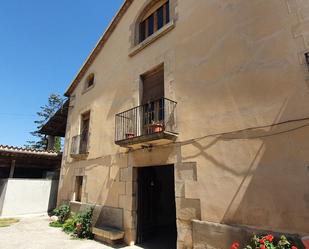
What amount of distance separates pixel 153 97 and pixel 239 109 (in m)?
2.77

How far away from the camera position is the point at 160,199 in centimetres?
739

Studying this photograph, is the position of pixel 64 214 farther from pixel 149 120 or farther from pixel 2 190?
pixel 149 120

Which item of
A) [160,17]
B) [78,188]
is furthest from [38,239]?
[160,17]

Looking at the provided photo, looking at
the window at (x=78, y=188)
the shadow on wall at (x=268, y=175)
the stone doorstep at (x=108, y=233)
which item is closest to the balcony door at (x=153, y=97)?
the shadow on wall at (x=268, y=175)

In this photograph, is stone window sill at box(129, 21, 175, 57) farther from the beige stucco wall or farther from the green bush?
the green bush

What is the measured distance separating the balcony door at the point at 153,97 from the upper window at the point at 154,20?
5.38 ft

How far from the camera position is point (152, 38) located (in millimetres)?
6445

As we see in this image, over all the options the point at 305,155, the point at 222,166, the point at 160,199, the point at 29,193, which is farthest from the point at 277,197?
the point at 29,193

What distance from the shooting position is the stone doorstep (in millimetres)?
5570

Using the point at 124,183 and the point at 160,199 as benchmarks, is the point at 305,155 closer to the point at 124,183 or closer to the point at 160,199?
the point at 124,183

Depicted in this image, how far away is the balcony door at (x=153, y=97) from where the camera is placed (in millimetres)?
5925

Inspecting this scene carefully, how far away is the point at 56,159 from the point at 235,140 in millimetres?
10613

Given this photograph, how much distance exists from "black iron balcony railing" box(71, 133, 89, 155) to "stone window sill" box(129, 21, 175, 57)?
3.94m

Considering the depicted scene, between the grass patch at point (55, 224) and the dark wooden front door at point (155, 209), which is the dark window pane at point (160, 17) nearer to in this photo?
the dark wooden front door at point (155, 209)
